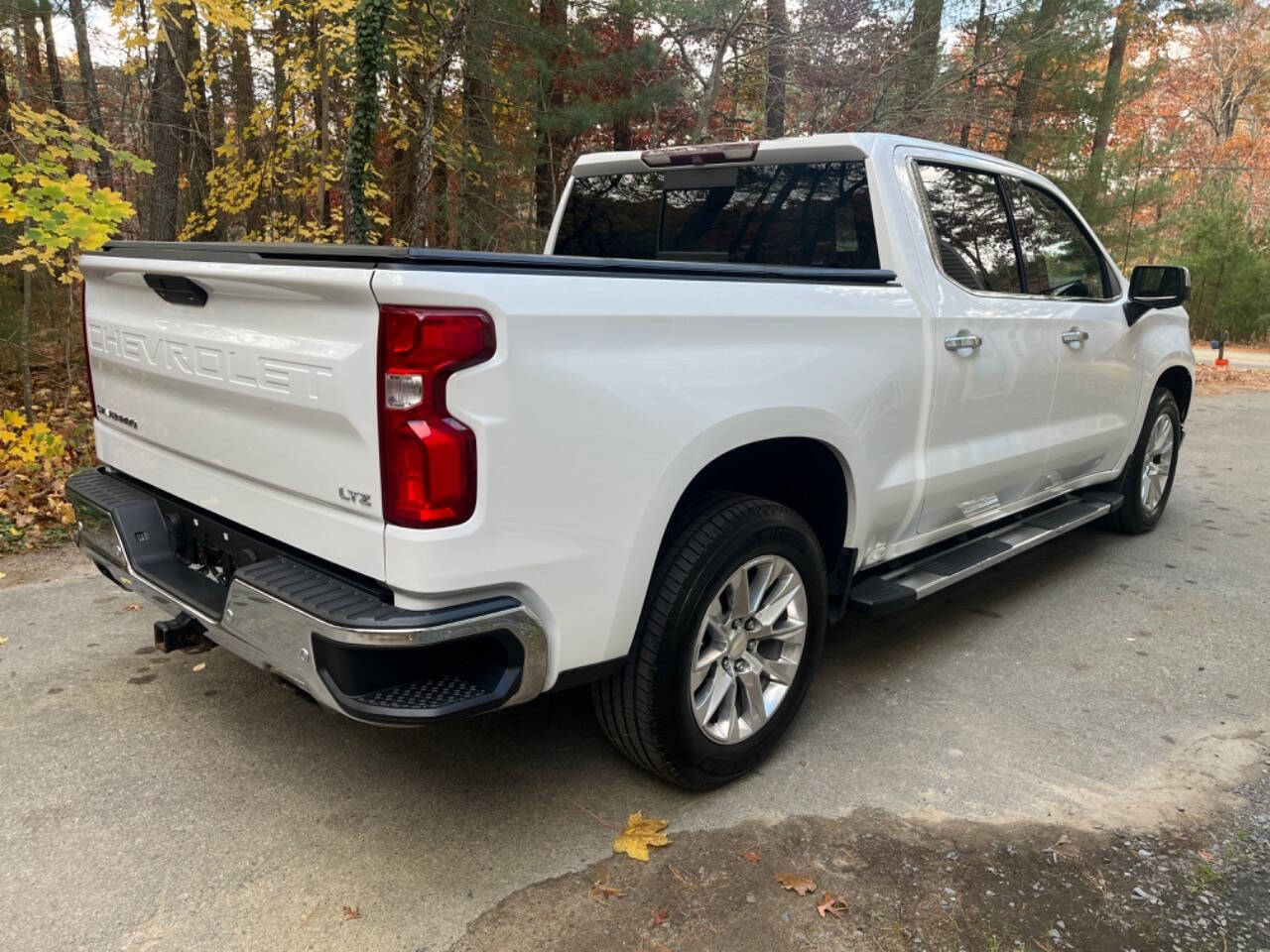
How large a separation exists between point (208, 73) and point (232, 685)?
8.04 metres

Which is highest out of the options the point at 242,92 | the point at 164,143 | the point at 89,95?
the point at 242,92

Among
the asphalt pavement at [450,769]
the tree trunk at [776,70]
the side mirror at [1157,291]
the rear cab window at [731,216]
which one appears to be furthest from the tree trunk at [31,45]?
the tree trunk at [776,70]

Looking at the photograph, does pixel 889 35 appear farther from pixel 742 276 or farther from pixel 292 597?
pixel 292 597

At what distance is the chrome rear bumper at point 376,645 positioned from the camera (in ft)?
6.63

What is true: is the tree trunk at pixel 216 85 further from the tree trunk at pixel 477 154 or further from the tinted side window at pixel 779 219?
the tinted side window at pixel 779 219

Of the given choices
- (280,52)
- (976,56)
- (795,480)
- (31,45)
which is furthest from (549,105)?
(795,480)

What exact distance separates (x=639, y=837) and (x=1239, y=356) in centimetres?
2239

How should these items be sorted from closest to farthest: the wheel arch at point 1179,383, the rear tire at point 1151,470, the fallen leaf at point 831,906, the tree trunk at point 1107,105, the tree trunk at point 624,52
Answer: the fallen leaf at point 831,906
the rear tire at point 1151,470
the wheel arch at point 1179,383
the tree trunk at point 624,52
the tree trunk at point 1107,105

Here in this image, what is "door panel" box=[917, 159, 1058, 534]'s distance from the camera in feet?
11.4

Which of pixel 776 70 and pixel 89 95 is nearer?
pixel 89 95

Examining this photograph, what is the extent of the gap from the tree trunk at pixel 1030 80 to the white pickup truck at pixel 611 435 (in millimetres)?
11349

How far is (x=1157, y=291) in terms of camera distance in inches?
191

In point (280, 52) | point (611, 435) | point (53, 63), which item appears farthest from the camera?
point (53, 63)

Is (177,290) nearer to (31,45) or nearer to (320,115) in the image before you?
(320,115)
